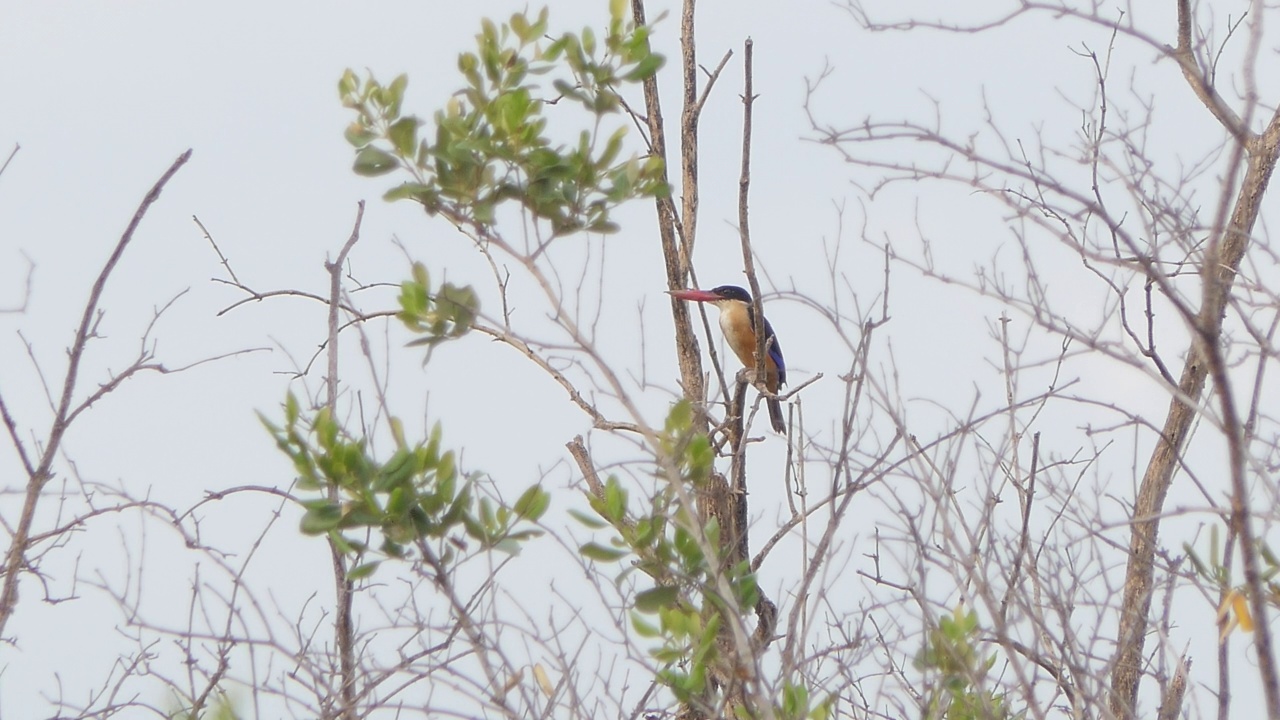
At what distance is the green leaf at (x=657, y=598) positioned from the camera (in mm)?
2742

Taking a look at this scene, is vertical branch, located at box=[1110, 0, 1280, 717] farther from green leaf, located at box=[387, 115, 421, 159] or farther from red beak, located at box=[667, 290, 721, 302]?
green leaf, located at box=[387, 115, 421, 159]

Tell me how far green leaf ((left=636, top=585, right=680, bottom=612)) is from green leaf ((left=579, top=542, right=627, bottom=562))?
87 millimetres

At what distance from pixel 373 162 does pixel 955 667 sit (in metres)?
1.78

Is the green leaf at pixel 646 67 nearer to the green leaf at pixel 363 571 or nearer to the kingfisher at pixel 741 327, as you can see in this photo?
the green leaf at pixel 363 571

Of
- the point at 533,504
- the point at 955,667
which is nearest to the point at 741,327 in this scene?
the point at 955,667

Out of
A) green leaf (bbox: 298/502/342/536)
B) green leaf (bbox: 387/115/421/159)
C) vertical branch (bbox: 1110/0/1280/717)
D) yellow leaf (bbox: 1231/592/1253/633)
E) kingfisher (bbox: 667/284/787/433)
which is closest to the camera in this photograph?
yellow leaf (bbox: 1231/592/1253/633)

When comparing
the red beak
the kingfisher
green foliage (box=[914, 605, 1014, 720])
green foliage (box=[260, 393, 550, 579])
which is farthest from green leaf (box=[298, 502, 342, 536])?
the kingfisher

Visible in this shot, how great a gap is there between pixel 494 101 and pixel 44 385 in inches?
48.6

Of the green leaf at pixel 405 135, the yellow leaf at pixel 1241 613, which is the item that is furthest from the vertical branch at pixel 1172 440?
the green leaf at pixel 405 135

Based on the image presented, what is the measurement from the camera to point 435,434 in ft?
8.64

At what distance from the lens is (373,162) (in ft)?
10.2

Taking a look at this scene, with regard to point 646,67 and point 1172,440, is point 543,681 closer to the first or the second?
point 646,67

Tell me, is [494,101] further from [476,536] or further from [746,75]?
[476,536]

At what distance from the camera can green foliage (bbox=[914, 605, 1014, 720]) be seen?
321 cm
